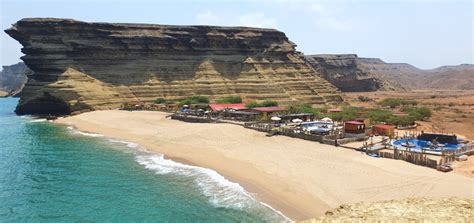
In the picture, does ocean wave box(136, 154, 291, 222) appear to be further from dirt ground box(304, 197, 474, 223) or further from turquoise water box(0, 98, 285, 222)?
dirt ground box(304, 197, 474, 223)

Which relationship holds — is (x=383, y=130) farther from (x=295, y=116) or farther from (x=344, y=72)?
(x=344, y=72)

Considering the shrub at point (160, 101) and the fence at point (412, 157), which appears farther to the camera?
the shrub at point (160, 101)

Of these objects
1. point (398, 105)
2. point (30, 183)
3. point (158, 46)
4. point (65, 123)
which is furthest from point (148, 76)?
point (30, 183)

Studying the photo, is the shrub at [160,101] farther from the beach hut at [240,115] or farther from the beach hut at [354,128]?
the beach hut at [354,128]

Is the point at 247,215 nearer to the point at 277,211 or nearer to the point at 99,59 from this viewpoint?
the point at 277,211

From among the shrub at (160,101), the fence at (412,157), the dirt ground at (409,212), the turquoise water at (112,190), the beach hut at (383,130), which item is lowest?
the turquoise water at (112,190)

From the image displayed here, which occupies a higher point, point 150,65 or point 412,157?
point 150,65

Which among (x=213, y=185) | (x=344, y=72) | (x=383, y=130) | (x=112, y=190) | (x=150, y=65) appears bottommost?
(x=112, y=190)

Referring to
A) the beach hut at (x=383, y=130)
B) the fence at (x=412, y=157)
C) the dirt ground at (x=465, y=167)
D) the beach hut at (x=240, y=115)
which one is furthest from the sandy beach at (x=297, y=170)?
the beach hut at (x=383, y=130)

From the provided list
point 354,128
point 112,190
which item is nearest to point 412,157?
point 354,128
